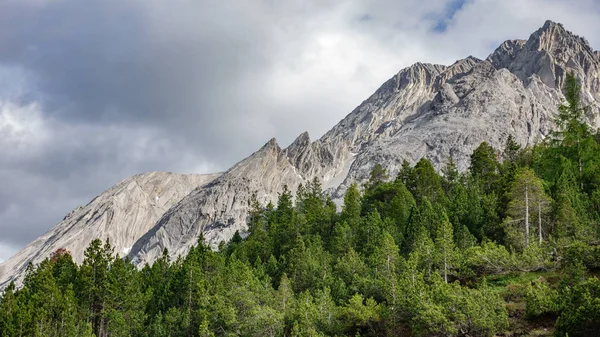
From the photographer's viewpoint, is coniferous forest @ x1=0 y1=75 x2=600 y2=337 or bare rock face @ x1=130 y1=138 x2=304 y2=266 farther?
bare rock face @ x1=130 y1=138 x2=304 y2=266

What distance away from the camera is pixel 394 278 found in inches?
1946

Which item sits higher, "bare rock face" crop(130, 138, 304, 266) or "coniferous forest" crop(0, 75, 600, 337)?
"bare rock face" crop(130, 138, 304, 266)

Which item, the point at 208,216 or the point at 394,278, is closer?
the point at 394,278

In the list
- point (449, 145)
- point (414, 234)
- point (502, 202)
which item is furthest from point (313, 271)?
point (449, 145)

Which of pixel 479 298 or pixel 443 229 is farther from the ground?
pixel 443 229

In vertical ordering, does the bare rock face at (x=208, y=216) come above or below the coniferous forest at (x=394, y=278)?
above

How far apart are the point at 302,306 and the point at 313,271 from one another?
12189 mm

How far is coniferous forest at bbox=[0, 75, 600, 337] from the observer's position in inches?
1657

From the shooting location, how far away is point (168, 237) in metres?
178

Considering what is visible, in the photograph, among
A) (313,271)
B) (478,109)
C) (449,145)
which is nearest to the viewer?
(313,271)

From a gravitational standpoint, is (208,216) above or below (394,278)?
above

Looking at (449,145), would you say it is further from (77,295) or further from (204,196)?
(77,295)

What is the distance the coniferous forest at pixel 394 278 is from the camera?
4209 centimetres

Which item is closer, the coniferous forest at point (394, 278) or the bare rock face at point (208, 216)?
the coniferous forest at point (394, 278)
